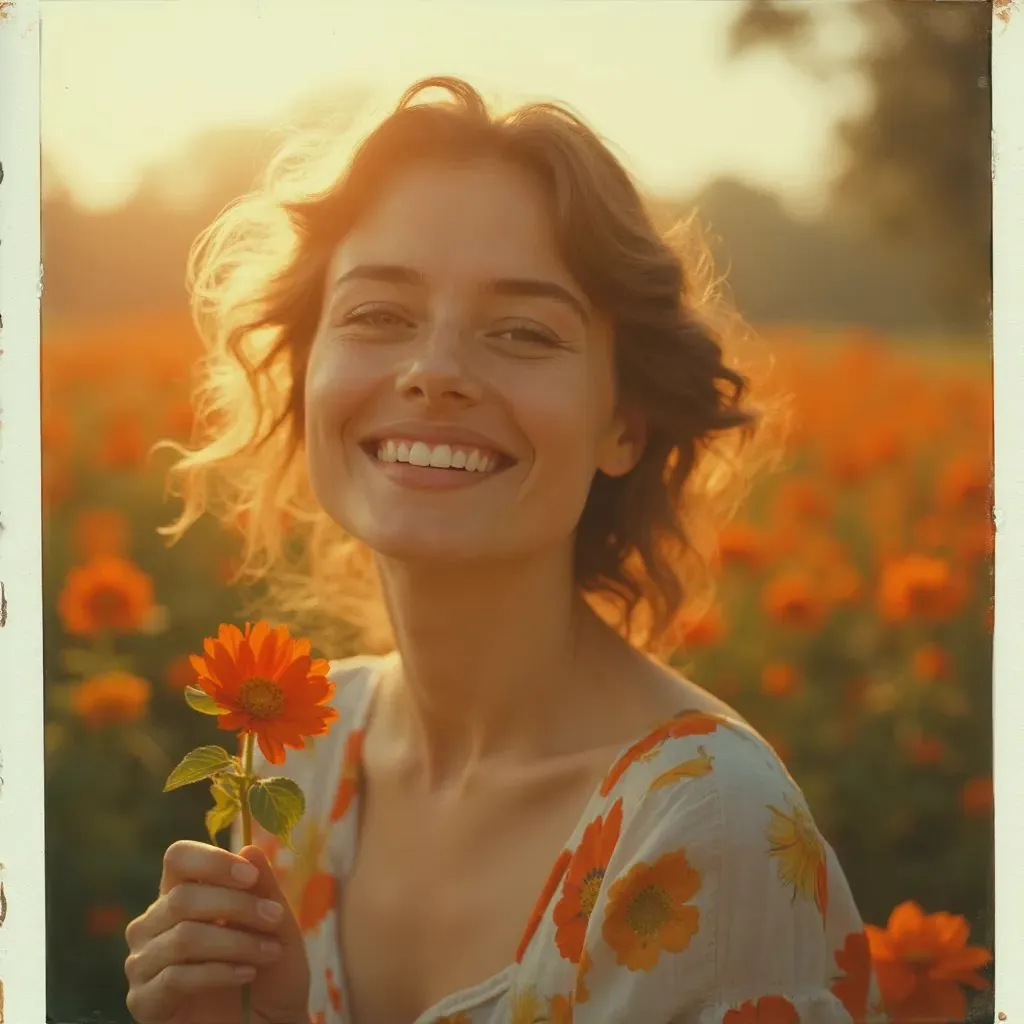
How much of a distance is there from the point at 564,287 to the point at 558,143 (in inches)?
5.7

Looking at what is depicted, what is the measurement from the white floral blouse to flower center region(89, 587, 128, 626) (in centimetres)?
66

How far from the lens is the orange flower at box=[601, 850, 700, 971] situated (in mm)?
1469

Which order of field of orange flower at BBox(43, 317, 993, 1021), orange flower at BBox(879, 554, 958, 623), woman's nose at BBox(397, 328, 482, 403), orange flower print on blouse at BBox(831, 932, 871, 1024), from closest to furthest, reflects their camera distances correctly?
woman's nose at BBox(397, 328, 482, 403) < orange flower print on blouse at BBox(831, 932, 871, 1024) < field of orange flower at BBox(43, 317, 993, 1021) < orange flower at BBox(879, 554, 958, 623)

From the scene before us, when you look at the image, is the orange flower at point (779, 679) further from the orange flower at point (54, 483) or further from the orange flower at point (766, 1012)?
the orange flower at point (54, 483)

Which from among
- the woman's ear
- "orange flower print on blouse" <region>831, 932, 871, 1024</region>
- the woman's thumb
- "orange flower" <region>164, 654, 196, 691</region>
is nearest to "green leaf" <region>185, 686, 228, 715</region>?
the woman's thumb

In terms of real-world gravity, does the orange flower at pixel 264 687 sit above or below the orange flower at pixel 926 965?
above

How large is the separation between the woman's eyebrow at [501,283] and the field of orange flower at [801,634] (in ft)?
1.26

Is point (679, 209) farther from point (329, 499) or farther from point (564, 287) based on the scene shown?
point (329, 499)

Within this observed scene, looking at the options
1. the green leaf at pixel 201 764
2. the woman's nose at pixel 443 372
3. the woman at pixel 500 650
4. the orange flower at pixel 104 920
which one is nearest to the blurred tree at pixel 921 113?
the woman at pixel 500 650

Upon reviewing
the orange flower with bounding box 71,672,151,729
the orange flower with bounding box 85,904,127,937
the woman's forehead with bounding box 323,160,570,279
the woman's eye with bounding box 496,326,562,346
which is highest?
the woman's forehead with bounding box 323,160,570,279

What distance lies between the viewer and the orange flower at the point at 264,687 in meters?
1.39

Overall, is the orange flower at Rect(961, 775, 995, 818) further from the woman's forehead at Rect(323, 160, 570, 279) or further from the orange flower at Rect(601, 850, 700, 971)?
the woman's forehead at Rect(323, 160, 570, 279)

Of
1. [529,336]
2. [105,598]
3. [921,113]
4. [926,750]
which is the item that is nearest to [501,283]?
[529,336]

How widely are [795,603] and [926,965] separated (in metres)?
0.56
